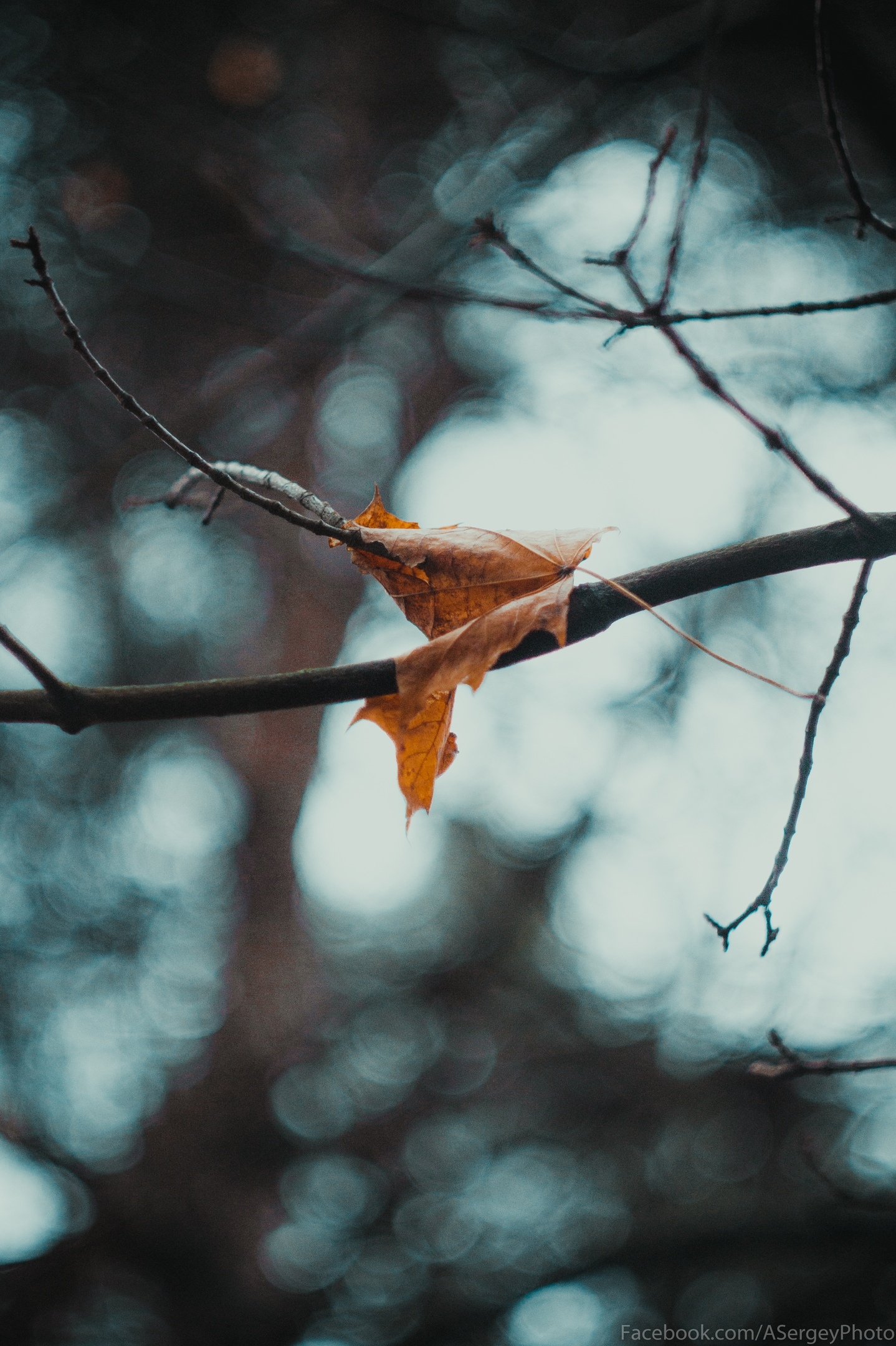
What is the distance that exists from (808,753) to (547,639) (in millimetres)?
310

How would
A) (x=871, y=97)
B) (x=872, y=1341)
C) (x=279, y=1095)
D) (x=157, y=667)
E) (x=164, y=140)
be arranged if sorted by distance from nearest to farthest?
(x=871, y=97) < (x=872, y=1341) < (x=164, y=140) < (x=279, y=1095) < (x=157, y=667)

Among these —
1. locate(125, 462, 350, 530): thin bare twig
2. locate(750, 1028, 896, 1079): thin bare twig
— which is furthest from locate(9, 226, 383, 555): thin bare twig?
locate(750, 1028, 896, 1079): thin bare twig

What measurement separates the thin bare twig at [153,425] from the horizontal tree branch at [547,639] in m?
0.13

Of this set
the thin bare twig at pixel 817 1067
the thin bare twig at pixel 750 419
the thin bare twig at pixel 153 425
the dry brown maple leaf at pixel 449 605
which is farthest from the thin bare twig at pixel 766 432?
the thin bare twig at pixel 817 1067

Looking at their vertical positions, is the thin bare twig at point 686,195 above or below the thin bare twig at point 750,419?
above

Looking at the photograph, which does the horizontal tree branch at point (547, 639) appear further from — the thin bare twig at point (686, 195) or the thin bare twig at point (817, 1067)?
the thin bare twig at point (817, 1067)

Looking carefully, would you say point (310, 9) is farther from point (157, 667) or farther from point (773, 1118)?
point (773, 1118)

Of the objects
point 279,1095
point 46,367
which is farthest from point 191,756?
point 46,367

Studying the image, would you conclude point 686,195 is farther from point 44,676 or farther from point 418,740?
point 44,676

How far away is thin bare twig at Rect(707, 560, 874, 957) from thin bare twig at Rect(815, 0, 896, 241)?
337 mm

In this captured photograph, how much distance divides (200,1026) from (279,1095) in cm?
43

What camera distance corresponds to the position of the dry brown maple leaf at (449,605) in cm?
63

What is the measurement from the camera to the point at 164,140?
249 cm

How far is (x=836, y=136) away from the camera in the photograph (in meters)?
0.66
